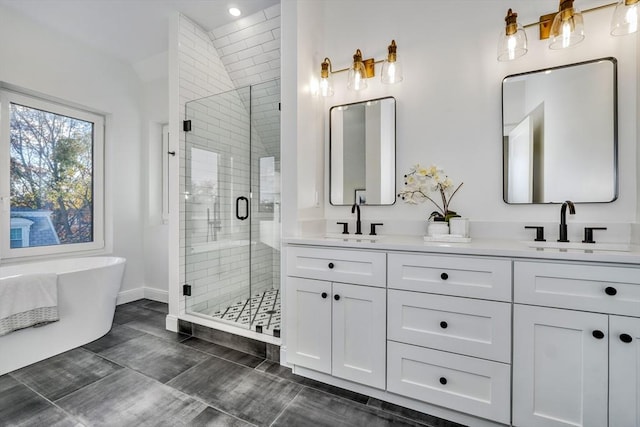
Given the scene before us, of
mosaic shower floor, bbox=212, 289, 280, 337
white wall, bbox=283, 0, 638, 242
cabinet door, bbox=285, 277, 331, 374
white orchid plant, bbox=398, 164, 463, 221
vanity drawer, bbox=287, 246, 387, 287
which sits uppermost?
white wall, bbox=283, 0, 638, 242

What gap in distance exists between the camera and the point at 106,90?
319 cm

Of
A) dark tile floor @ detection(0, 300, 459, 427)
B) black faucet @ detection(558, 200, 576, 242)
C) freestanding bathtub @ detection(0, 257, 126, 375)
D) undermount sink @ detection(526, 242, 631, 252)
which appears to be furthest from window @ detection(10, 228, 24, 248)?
black faucet @ detection(558, 200, 576, 242)

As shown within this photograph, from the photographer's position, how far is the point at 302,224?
1977 mm

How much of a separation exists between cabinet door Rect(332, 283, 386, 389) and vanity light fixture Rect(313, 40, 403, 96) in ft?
4.80

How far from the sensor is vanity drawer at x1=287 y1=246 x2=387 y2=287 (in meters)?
1.62

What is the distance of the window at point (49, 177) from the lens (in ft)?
8.44

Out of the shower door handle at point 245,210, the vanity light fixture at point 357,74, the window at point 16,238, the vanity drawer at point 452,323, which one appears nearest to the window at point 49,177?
the window at point 16,238

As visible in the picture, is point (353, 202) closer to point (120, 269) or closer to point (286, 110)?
point (286, 110)

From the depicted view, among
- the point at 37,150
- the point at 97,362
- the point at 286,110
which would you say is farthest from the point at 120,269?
the point at 286,110

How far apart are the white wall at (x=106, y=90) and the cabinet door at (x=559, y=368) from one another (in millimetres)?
3877

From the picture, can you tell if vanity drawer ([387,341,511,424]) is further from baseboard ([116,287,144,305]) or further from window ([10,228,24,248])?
window ([10,228,24,248])

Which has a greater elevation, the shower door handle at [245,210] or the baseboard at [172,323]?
the shower door handle at [245,210]

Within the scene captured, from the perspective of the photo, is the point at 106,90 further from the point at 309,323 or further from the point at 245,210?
the point at 309,323

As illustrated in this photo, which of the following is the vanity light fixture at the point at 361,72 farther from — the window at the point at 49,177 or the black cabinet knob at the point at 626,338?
the window at the point at 49,177
